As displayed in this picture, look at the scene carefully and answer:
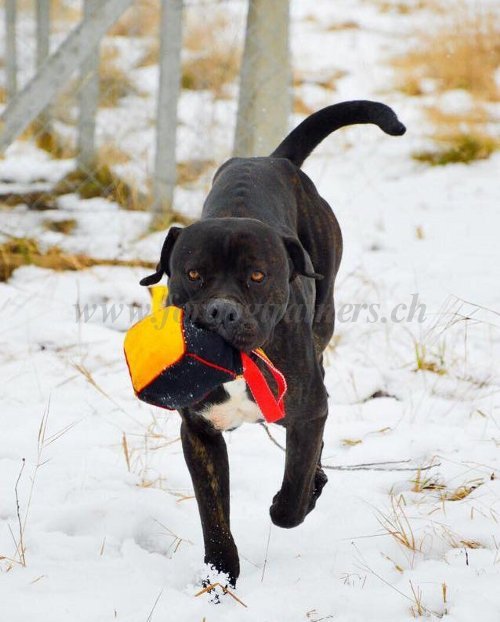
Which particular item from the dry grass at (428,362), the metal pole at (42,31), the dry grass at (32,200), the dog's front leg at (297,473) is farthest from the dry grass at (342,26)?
the dog's front leg at (297,473)

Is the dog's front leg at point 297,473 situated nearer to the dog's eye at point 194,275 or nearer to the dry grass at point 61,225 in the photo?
the dog's eye at point 194,275

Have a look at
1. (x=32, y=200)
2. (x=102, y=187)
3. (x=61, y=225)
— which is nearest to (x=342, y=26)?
(x=102, y=187)

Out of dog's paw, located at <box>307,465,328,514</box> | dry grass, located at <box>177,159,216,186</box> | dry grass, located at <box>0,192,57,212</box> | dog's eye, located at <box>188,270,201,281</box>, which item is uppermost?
dog's eye, located at <box>188,270,201,281</box>

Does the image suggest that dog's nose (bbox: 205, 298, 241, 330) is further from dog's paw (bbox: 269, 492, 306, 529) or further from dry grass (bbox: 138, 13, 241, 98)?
dry grass (bbox: 138, 13, 241, 98)

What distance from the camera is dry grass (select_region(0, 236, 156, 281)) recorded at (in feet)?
17.4

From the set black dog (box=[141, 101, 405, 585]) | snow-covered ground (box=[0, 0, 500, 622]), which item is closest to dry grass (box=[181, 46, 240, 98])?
snow-covered ground (box=[0, 0, 500, 622])

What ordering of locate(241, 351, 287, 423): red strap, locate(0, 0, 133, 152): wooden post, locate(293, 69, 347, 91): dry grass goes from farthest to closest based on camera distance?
locate(293, 69, 347, 91): dry grass → locate(0, 0, 133, 152): wooden post → locate(241, 351, 287, 423): red strap

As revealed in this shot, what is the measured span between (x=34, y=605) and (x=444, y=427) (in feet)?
6.25

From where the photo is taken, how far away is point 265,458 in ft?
11.5

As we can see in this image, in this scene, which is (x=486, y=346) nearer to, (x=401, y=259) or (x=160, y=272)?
(x=401, y=259)

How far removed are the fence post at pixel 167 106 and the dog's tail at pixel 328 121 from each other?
2402 millimetres

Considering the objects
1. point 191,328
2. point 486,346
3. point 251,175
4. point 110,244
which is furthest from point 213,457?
point 110,244

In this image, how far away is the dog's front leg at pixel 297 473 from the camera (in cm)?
275

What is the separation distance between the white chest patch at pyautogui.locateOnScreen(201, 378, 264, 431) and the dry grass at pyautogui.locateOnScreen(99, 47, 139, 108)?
5.71 meters
